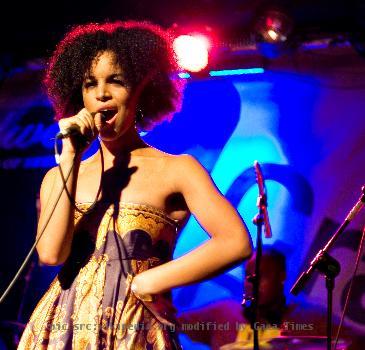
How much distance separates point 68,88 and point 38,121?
9.61 ft

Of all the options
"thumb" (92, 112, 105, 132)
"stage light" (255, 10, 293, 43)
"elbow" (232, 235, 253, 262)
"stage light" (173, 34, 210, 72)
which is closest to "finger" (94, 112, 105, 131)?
"thumb" (92, 112, 105, 132)

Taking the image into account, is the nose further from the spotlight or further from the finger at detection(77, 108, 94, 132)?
the spotlight

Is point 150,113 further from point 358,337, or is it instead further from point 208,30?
point 358,337

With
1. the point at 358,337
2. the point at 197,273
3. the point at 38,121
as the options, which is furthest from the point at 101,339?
the point at 38,121

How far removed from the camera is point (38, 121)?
520cm

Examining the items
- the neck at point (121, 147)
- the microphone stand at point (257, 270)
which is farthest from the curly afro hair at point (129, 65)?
the microphone stand at point (257, 270)

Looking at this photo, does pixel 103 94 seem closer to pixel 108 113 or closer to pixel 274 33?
pixel 108 113

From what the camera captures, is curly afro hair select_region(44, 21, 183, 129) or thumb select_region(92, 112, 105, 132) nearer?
thumb select_region(92, 112, 105, 132)

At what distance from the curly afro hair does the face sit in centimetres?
4

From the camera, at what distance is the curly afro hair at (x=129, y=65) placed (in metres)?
2.24

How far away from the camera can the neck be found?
2127mm

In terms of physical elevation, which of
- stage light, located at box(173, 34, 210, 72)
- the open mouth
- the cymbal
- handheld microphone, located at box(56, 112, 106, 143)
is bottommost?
the cymbal

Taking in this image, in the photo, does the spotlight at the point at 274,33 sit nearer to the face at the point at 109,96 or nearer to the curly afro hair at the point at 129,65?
the curly afro hair at the point at 129,65

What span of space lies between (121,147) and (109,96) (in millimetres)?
173
